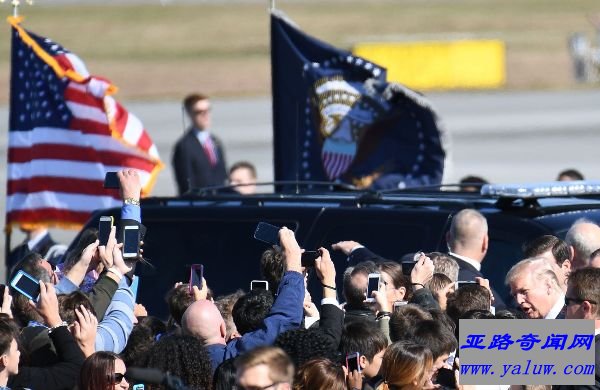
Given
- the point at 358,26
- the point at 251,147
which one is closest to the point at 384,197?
the point at 251,147

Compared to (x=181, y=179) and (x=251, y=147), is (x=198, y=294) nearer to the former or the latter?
(x=181, y=179)

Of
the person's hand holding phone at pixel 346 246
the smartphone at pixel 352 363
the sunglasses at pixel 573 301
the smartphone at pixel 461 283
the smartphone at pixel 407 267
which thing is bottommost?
the smartphone at pixel 352 363

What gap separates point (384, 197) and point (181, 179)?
5737 mm

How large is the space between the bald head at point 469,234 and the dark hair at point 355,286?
0.94 meters

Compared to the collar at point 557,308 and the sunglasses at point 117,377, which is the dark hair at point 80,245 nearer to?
the sunglasses at point 117,377

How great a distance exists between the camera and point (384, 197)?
9398 millimetres

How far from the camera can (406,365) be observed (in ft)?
Result: 19.4

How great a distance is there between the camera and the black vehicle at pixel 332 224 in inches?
342

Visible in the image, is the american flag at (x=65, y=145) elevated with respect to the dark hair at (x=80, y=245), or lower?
elevated

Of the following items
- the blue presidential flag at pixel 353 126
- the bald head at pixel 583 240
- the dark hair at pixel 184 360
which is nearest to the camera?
the dark hair at pixel 184 360

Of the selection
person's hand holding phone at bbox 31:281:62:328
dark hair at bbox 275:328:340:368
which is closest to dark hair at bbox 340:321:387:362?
dark hair at bbox 275:328:340:368

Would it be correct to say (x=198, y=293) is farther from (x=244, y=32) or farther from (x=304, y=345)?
(x=244, y=32)

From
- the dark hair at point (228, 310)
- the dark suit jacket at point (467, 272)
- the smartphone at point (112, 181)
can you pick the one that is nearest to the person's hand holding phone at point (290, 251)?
the dark hair at point (228, 310)

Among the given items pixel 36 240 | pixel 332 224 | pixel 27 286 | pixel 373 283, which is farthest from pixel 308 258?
pixel 36 240
